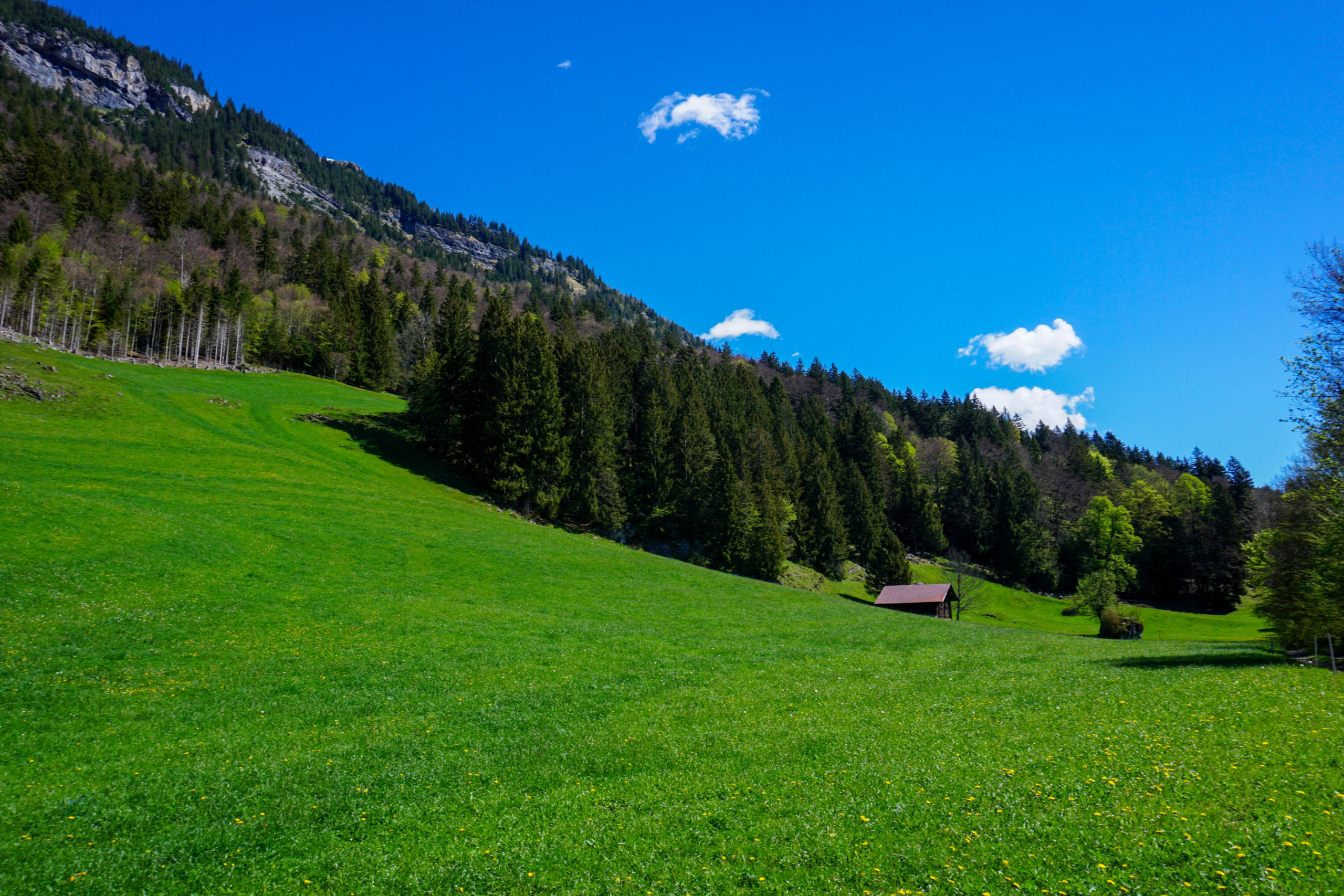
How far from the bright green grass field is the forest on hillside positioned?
29.9 meters

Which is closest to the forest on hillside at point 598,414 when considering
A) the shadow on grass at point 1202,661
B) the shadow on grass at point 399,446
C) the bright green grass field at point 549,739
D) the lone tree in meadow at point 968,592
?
the shadow on grass at point 399,446

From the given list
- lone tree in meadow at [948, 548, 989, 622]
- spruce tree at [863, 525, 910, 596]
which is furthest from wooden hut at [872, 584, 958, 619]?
spruce tree at [863, 525, 910, 596]

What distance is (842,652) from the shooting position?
2544cm

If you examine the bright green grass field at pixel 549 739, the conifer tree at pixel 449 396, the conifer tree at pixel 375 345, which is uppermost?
the conifer tree at pixel 375 345

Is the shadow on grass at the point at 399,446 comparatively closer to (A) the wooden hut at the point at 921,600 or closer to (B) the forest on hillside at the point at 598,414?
(B) the forest on hillside at the point at 598,414

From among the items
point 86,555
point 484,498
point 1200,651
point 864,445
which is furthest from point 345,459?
point 864,445

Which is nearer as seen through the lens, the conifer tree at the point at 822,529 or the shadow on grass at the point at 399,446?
the shadow on grass at the point at 399,446

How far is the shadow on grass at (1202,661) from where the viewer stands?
2339 cm

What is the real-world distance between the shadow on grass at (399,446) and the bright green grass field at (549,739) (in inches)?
863

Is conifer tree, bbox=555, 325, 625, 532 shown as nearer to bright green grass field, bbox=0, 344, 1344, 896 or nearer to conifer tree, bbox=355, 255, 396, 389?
bright green grass field, bbox=0, 344, 1344, 896

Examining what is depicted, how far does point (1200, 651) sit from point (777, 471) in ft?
166

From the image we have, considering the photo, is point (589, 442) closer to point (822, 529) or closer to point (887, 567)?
point (822, 529)

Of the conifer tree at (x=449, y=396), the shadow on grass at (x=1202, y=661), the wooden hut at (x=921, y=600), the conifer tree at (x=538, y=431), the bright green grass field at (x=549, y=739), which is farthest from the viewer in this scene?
the conifer tree at (x=449, y=396)

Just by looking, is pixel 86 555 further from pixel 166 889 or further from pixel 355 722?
pixel 166 889
